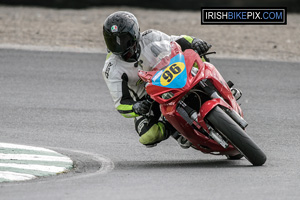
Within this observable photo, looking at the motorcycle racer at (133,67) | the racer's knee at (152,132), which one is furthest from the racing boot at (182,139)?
the racer's knee at (152,132)

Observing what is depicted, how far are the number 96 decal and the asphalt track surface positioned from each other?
35.2 inches

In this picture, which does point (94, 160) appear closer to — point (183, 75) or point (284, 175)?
point (183, 75)

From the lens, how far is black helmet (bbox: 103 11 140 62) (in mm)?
7672

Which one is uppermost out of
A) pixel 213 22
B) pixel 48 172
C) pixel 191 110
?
pixel 191 110

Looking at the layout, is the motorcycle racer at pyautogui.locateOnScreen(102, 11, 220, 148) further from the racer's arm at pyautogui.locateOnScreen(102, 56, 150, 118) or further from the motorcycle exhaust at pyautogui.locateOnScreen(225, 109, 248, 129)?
the motorcycle exhaust at pyautogui.locateOnScreen(225, 109, 248, 129)

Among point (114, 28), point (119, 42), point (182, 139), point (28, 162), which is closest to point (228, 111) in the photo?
point (182, 139)

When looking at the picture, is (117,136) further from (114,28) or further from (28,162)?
(114,28)

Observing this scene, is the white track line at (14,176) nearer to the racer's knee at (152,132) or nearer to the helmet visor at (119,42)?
the racer's knee at (152,132)

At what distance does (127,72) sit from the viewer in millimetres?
7945

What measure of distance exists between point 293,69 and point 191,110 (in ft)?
25.9

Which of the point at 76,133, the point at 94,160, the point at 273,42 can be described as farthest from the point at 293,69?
the point at 94,160

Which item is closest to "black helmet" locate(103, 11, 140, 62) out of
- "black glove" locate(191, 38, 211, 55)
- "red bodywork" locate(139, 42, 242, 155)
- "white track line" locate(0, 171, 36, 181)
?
"red bodywork" locate(139, 42, 242, 155)

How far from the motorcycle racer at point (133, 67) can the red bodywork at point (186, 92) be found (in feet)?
0.86

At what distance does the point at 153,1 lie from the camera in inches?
814
